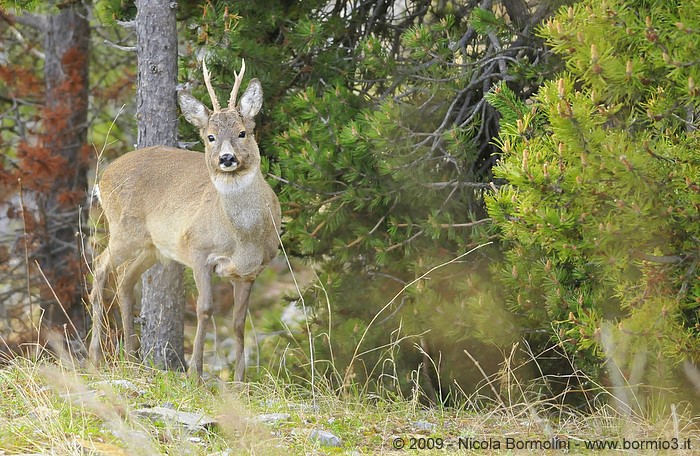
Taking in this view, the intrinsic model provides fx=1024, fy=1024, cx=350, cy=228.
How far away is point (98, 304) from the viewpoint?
723 centimetres

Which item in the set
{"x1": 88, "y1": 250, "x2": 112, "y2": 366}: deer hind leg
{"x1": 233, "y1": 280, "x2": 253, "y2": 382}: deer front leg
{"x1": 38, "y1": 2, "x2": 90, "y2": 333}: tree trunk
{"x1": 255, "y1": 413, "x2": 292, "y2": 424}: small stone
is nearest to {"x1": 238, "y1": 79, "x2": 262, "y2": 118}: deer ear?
{"x1": 233, "y1": 280, "x2": 253, "y2": 382}: deer front leg

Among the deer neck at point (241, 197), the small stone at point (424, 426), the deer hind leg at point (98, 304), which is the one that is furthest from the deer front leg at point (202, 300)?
the small stone at point (424, 426)

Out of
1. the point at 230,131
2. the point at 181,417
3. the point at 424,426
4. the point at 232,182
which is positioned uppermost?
the point at 230,131

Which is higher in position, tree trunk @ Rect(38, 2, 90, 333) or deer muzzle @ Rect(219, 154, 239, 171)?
deer muzzle @ Rect(219, 154, 239, 171)

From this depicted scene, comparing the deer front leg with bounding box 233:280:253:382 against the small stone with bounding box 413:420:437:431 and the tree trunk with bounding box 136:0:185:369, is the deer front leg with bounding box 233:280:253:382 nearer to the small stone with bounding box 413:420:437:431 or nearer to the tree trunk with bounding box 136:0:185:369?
the tree trunk with bounding box 136:0:185:369

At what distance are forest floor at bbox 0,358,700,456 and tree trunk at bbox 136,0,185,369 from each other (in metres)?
1.50

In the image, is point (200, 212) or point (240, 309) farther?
point (240, 309)

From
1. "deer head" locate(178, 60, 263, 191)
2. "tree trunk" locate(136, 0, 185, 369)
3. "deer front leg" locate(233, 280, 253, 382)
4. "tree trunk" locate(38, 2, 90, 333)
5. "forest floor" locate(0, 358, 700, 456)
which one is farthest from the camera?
"tree trunk" locate(38, 2, 90, 333)

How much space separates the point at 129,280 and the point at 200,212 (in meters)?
1.09

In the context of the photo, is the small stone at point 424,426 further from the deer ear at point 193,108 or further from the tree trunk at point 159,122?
the deer ear at point 193,108

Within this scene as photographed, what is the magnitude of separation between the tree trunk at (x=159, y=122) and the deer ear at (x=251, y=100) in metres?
1.12

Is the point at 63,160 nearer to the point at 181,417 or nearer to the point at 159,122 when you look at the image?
the point at 159,122

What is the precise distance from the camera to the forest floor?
182 inches

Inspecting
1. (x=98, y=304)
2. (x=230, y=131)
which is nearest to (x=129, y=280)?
(x=98, y=304)
